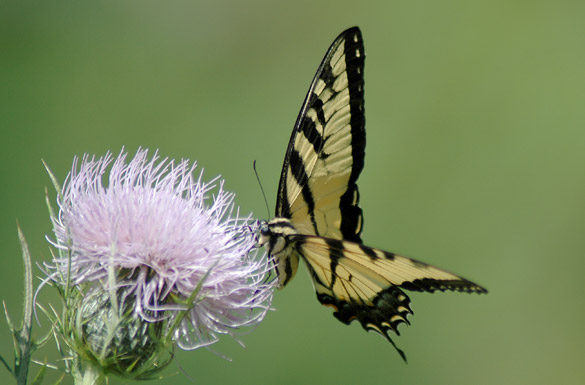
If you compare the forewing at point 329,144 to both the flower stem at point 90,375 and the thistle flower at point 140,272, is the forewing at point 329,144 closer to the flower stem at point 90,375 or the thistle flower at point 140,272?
the thistle flower at point 140,272

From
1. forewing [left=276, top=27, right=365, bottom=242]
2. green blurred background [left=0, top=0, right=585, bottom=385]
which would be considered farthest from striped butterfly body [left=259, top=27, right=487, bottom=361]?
green blurred background [left=0, top=0, right=585, bottom=385]

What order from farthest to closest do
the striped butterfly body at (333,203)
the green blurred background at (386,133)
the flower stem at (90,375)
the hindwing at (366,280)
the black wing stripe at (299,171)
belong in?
1. the green blurred background at (386,133)
2. the black wing stripe at (299,171)
3. the striped butterfly body at (333,203)
4. the hindwing at (366,280)
5. the flower stem at (90,375)

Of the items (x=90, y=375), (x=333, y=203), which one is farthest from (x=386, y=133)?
(x=90, y=375)

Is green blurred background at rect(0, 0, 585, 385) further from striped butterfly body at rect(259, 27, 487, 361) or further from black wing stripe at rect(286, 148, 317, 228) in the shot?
black wing stripe at rect(286, 148, 317, 228)

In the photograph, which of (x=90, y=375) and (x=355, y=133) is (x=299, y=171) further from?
(x=90, y=375)

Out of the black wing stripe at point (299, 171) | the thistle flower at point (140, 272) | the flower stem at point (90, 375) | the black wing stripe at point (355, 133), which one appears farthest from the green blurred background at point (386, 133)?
the flower stem at point (90, 375)
